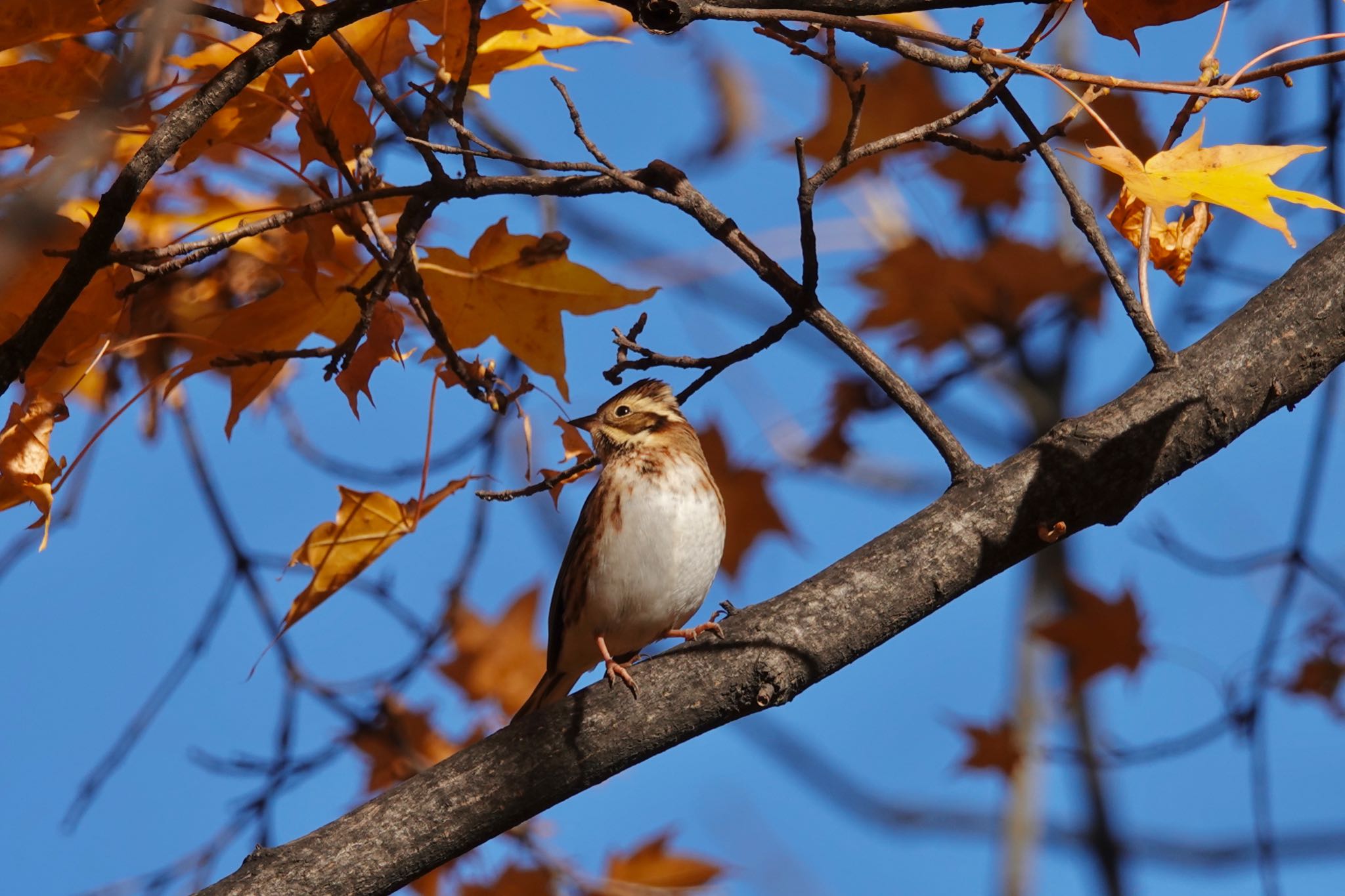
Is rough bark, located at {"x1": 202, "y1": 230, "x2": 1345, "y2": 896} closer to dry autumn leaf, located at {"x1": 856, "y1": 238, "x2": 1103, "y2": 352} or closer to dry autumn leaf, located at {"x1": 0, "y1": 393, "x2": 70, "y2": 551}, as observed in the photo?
→ dry autumn leaf, located at {"x1": 0, "y1": 393, "x2": 70, "y2": 551}

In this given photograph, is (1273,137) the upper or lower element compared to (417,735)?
upper

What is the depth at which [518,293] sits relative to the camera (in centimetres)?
240

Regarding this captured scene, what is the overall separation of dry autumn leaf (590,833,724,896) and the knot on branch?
268 centimetres

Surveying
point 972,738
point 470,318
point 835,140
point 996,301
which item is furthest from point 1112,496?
point 972,738

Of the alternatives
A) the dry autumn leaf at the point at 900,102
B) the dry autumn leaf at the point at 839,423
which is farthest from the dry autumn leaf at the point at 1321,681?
the dry autumn leaf at the point at 900,102

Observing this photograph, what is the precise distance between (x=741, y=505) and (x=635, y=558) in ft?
4.47

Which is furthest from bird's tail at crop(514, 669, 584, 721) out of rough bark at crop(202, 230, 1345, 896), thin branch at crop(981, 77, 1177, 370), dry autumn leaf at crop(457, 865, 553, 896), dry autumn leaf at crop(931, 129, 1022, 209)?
dry autumn leaf at crop(931, 129, 1022, 209)

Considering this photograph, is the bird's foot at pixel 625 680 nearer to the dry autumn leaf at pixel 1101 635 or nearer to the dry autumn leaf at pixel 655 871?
the dry autumn leaf at pixel 655 871

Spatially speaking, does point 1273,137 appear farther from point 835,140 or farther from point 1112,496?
point 1112,496

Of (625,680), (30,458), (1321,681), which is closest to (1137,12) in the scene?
(625,680)

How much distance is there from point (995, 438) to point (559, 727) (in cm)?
388

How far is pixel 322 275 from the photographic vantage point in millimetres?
2367

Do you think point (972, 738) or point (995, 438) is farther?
point (995, 438)

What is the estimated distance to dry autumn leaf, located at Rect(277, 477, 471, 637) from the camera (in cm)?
231
